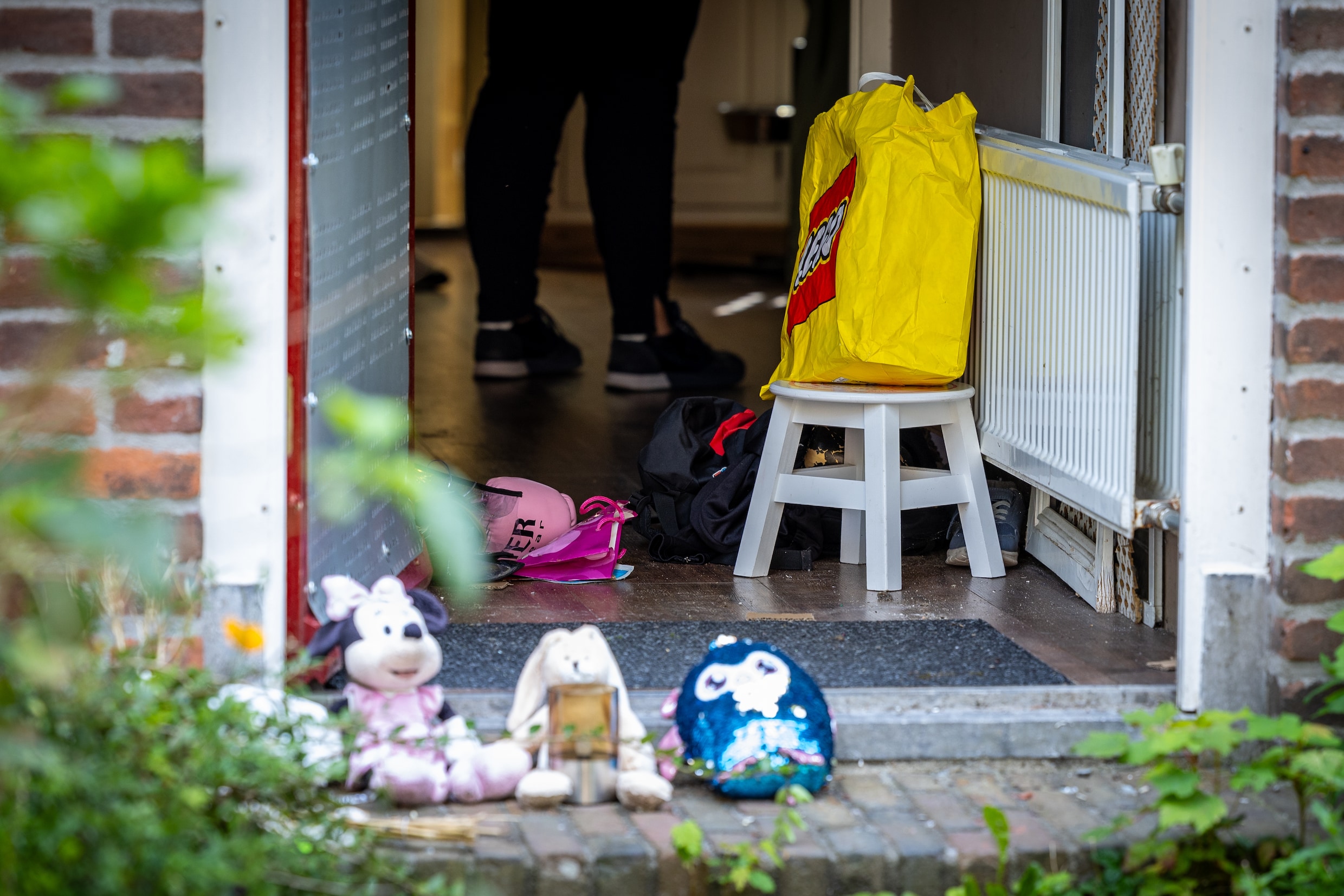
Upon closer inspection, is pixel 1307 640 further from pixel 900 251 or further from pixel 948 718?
pixel 900 251

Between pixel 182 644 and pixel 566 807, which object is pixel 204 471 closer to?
pixel 182 644

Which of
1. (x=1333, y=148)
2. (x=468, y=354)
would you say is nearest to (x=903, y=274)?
(x=1333, y=148)

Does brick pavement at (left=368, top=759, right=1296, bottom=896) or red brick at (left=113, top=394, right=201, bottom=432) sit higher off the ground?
red brick at (left=113, top=394, right=201, bottom=432)

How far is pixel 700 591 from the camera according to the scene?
254cm

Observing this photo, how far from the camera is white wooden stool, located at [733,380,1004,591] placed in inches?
98.4

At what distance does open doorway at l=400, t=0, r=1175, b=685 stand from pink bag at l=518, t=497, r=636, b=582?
0.04m

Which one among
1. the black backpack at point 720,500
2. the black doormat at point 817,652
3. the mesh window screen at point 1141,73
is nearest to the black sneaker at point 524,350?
the black backpack at point 720,500

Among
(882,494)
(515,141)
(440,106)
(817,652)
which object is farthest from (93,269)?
(440,106)

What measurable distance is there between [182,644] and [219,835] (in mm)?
319

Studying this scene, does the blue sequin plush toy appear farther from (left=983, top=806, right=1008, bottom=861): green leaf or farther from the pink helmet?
the pink helmet

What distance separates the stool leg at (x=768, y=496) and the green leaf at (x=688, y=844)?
3.40ft

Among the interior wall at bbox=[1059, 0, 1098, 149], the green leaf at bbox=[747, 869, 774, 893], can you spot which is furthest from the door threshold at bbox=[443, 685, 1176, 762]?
the interior wall at bbox=[1059, 0, 1098, 149]

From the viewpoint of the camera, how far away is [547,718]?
175cm

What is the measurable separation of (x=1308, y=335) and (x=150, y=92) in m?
1.43
